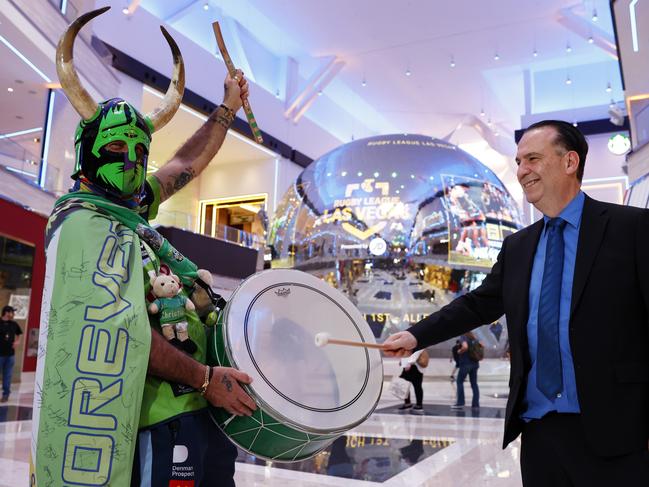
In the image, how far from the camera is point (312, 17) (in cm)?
1927

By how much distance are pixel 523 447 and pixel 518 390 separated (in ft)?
→ 0.60

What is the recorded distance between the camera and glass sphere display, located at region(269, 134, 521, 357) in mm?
7184

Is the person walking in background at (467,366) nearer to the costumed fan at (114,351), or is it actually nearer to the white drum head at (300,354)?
the white drum head at (300,354)

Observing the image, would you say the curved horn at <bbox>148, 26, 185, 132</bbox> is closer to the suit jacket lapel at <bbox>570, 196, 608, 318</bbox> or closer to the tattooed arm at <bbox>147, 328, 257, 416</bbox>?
the tattooed arm at <bbox>147, 328, 257, 416</bbox>

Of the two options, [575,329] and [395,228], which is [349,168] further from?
[575,329]

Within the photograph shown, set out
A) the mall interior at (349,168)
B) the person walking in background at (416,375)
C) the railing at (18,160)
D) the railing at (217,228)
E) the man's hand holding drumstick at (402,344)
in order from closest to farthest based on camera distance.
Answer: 1. the man's hand holding drumstick at (402,344)
2. the mall interior at (349,168)
3. the person walking in background at (416,375)
4. the railing at (18,160)
5. the railing at (217,228)

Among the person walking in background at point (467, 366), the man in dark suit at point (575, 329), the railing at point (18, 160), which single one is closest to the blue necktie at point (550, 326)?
the man in dark suit at point (575, 329)

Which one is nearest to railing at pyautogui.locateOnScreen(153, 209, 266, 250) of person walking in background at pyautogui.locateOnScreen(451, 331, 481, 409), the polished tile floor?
person walking in background at pyautogui.locateOnScreen(451, 331, 481, 409)

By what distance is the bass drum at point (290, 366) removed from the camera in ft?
5.47

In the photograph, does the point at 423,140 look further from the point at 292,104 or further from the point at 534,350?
the point at 292,104

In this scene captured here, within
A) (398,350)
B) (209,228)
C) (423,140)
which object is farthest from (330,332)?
(209,228)

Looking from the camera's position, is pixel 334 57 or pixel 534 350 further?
pixel 334 57

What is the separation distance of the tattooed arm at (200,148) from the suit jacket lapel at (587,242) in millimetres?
1358

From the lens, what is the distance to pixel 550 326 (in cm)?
171
